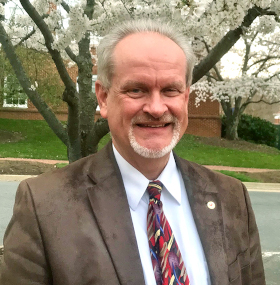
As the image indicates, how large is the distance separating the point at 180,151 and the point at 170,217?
15573 millimetres

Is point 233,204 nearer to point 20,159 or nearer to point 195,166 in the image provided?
point 195,166

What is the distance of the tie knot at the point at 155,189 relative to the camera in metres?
1.86

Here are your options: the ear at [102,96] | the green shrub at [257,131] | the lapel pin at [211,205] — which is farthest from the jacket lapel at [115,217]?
the green shrub at [257,131]

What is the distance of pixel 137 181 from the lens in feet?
6.23

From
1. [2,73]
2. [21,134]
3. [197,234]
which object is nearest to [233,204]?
[197,234]

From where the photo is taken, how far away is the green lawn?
49.2ft

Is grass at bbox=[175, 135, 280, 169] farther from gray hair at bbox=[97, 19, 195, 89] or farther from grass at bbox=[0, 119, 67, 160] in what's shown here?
gray hair at bbox=[97, 19, 195, 89]

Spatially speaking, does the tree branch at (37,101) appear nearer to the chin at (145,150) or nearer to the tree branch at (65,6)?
the tree branch at (65,6)

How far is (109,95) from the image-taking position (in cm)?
193

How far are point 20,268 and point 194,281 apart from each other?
82cm

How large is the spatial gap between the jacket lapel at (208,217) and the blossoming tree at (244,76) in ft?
59.5

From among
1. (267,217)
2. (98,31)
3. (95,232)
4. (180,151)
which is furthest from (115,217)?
(180,151)

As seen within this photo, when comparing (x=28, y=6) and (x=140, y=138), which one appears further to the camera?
(x=28, y=6)

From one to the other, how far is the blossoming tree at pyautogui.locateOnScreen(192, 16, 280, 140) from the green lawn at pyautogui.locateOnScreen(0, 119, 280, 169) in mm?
2893
